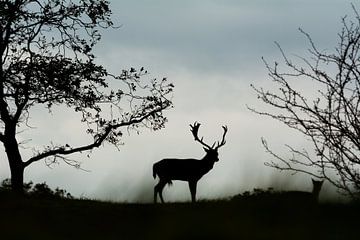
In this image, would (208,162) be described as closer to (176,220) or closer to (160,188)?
(160,188)

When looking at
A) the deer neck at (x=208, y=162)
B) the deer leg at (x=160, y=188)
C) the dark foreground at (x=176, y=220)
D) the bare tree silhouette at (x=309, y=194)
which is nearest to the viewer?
the dark foreground at (x=176, y=220)

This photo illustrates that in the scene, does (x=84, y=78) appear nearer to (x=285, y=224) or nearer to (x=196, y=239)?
(x=285, y=224)

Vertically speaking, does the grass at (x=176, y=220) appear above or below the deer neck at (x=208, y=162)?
below

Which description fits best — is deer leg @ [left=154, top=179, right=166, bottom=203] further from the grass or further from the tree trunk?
the tree trunk

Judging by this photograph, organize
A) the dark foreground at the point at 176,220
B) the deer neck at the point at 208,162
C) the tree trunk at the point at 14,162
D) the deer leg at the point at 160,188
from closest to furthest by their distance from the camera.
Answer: the dark foreground at the point at 176,220
the deer leg at the point at 160,188
the tree trunk at the point at 14,162
the deer neck at the point at 208,162

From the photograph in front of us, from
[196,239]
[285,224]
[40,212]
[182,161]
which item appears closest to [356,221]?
[285,224]

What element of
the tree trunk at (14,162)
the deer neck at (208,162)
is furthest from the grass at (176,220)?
the deer neck at (208,162)

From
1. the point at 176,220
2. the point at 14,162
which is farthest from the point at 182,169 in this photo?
the point at 176,220

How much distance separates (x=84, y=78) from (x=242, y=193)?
639 cm

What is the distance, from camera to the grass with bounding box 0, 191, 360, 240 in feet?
41.0

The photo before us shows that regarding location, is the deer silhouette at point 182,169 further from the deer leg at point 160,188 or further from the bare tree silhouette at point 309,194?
the bare tree silhouette at point 309,194

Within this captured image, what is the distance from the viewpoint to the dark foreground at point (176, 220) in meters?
12.5

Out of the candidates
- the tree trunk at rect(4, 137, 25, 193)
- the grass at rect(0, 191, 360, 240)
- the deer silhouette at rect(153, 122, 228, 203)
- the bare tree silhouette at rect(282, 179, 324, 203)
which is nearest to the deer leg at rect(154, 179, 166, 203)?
the deer silhouette at rect(153, 122, 228, 203)

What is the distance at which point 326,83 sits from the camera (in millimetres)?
14547
